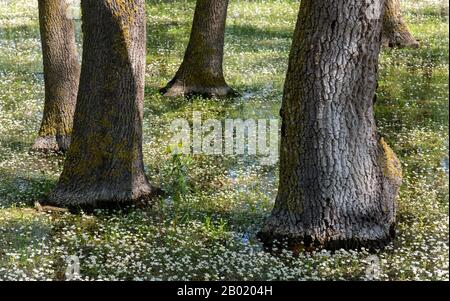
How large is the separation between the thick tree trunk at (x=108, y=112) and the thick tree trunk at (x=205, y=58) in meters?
5.06

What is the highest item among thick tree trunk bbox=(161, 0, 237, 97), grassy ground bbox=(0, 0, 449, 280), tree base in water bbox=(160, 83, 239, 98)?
thick tree trunk bbox=(161, 0, 237, 97)

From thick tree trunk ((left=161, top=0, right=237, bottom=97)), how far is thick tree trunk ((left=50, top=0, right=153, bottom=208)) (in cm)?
506

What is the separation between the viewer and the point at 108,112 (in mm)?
9133

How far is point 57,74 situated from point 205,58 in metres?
3.82

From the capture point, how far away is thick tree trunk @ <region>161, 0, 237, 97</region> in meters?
14.2

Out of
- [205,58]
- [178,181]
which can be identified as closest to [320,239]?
[178,181]

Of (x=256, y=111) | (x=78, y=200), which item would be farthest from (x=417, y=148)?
(x=78, y=200)

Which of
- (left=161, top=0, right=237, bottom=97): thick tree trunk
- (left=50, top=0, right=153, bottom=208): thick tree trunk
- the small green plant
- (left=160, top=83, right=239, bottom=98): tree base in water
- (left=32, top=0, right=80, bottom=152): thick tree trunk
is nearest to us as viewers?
(left=50, top=0, right=153, bottom=208): thick tree trunk

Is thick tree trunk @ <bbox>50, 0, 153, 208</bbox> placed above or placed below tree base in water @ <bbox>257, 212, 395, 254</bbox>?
above
